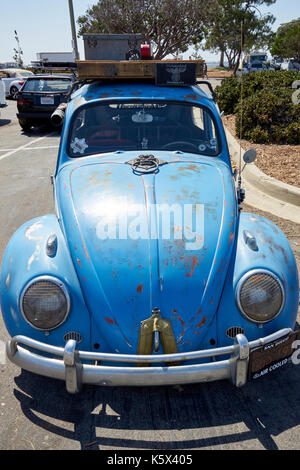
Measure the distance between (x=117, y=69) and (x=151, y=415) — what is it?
11.2ft

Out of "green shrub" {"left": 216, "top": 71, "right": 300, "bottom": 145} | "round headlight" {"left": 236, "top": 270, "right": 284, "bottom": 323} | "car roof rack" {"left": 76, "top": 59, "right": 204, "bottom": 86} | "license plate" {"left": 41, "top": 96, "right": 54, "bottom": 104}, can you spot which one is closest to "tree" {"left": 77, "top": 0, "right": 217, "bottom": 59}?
"license plate" {"left": 41, "top": 96, "right": 54, "bottom": 104}

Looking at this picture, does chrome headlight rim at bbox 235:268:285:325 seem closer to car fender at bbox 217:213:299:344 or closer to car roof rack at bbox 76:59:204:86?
car fender at bbox 217:213:299:344

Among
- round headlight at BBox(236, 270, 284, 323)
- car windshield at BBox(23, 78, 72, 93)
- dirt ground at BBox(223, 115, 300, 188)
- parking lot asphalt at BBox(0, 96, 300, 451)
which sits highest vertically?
car windshield at BBox(23, 78, 72, 93)

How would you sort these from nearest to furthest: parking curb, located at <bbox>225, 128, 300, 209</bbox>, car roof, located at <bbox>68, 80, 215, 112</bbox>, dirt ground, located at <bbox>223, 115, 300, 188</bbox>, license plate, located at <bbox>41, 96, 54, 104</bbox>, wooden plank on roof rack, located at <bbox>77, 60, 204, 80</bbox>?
car roof, located at <bbox>68, 80, 215, 112</bbox> < wooden plank on roof rack, located at <bbox>77, 60, 204, 80</bbox> < parking curb, located at <bbox>225, 128, 300, 209</bbox> < dirt ground, located at <bbox>223, 115, 300, 188</bbox> < license plate, located at <bbox>41, 96, 54, 104</bbox>

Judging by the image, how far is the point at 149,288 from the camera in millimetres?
2459

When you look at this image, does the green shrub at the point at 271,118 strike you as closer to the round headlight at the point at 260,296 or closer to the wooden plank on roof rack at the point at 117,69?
the wooden plank on roof rack at the point at 117,69

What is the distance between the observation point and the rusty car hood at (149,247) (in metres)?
2.46

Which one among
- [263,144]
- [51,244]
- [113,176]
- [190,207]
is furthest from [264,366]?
[263,144]

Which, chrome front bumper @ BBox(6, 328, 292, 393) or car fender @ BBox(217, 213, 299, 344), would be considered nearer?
chrome front bumper @ BBox(6, 328, 292, 393)

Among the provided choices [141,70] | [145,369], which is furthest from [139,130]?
[145,369]

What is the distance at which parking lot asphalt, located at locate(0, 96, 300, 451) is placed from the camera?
2.38m

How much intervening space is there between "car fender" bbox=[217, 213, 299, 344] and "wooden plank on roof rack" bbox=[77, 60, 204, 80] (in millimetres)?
2375

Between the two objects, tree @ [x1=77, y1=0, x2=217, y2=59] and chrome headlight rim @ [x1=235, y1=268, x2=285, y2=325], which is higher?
tree @ [x1=77, y1=0, x2=217, y2=59]
